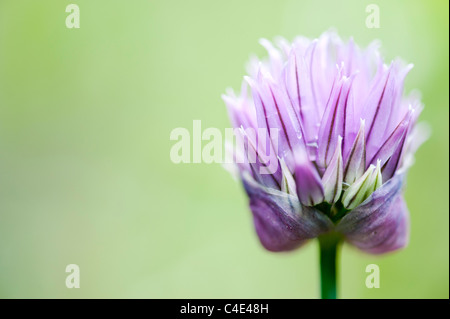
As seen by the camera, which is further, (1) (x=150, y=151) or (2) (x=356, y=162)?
(1) (x=150, y=151)

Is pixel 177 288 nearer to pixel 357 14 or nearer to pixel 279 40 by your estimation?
pixel 357 14

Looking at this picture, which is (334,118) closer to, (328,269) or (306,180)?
(306,180)

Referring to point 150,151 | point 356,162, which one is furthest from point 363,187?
point 150,151

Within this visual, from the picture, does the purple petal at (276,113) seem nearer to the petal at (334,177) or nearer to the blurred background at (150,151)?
the petal at (334,177)

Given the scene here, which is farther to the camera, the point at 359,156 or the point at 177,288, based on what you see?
the point at 177,288

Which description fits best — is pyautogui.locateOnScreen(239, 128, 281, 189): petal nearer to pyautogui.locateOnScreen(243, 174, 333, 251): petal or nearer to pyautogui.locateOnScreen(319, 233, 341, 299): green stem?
pyautogui.locateOnScreen(243, 174, 333, 251): petal

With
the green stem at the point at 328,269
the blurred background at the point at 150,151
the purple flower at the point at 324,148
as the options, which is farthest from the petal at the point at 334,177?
the blurred background at the point at 150,151
